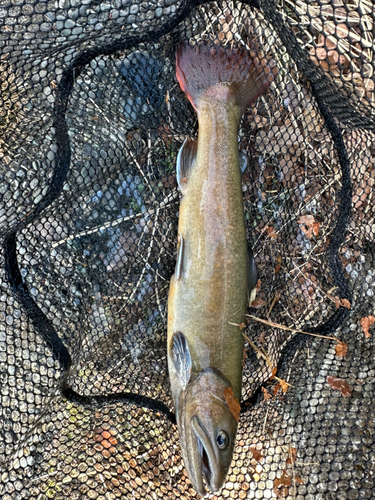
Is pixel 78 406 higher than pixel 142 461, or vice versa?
pixel 78 406

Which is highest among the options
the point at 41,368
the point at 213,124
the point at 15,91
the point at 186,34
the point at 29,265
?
the point at 15,91

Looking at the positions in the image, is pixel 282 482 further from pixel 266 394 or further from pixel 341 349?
pixel 341 349

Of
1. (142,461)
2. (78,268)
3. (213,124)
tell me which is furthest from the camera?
(78,268)

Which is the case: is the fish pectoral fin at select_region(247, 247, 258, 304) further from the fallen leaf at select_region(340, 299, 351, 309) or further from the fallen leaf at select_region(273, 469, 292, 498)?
the fallen leaf at select_region(273, 469, 292, 498)

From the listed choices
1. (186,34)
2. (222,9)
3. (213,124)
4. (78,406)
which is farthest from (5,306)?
(222,9)

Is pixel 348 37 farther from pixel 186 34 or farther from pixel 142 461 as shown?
pixel 142 461

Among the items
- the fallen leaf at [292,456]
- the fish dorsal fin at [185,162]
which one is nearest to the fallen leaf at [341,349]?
the fallen leaf at [292,456]

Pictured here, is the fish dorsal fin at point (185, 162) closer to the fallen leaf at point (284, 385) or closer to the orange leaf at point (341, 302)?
the orange leaf at point (341, 302)

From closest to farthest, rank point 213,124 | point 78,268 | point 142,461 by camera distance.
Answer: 1. point 213,124
2. point 142,461
3. point 78,268
